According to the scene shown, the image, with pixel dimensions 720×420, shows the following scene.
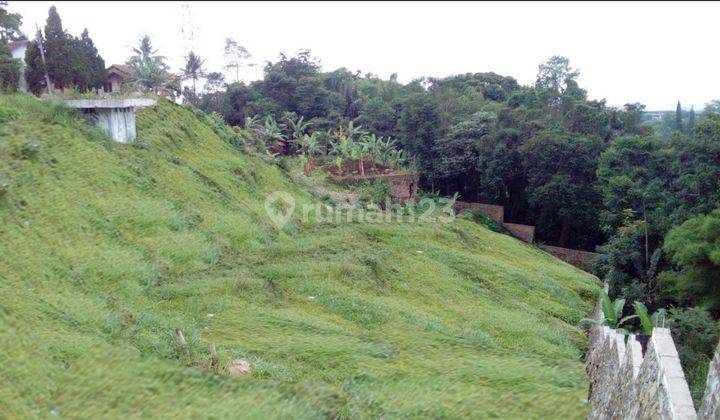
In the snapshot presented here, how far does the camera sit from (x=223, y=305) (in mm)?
7742

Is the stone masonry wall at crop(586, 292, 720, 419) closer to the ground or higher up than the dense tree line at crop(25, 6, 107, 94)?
closer to the ground

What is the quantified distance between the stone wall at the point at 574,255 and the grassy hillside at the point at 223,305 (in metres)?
8.58

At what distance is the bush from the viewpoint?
9734mm

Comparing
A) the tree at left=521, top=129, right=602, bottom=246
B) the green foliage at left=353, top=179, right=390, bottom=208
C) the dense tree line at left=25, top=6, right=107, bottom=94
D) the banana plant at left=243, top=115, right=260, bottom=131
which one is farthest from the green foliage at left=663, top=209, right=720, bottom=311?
the banana plant at left=243, top=115, right=260, bottom=131

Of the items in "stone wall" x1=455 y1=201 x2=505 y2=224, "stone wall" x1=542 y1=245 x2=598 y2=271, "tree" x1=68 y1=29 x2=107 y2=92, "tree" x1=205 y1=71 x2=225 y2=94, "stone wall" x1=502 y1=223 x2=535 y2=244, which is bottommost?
"stone wall" x1=542 y1=245 x2=598 y2=271

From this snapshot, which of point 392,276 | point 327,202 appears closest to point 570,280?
point 392,276

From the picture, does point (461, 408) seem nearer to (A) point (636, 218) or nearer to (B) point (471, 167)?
(A) point (636, 218)

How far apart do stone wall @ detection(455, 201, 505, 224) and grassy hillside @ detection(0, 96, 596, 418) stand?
→ 11.5 meters

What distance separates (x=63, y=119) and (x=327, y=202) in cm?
844

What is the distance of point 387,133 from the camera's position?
29.8 meters

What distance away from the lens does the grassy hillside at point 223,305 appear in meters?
5.30

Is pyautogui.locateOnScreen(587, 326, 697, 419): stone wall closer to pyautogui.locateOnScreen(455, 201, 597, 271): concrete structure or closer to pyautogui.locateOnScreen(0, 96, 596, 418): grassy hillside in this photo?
pyautogui.locateOnScreen(0, 96, 596, 418): grassy hillside

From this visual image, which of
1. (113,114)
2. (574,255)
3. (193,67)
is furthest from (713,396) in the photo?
(193,67)

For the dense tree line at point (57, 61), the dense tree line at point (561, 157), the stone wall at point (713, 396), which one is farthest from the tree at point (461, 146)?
the stone wall at point (713, 396)
